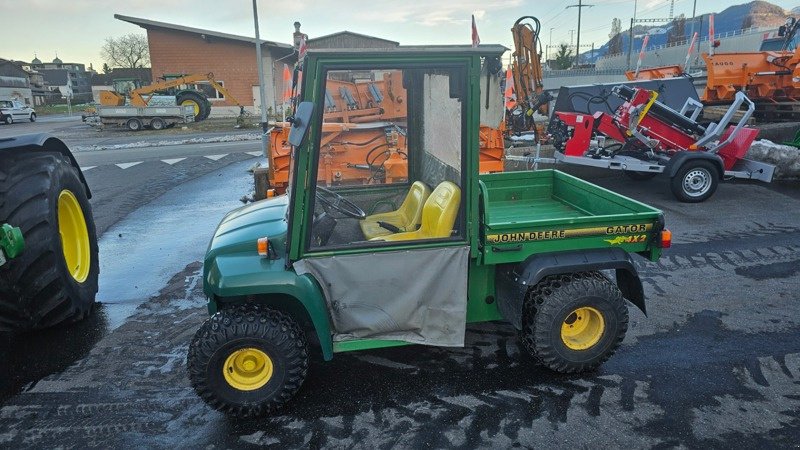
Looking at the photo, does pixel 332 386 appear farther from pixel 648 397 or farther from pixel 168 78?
pixel 168 78

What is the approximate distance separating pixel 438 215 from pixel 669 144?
6.61 m

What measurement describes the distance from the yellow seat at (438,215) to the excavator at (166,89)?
77.3 ft

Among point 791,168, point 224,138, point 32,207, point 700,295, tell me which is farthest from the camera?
point 224,138

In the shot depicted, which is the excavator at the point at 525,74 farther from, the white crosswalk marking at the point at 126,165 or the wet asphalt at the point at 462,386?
the white crosswalk marking at the point at 126,165

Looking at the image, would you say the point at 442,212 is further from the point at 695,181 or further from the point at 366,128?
the point at 695,181

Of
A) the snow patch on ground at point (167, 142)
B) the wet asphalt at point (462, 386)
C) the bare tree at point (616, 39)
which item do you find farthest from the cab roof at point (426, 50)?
the bare tree at point (616, 39)

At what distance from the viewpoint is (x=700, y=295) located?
4777 millimetres

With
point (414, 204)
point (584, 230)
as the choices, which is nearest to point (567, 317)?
point (584, 230)

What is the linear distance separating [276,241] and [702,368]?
9.55 ft

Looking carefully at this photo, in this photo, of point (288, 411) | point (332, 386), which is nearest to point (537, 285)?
point (332, 386)

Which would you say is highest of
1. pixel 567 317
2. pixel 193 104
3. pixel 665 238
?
pixel 193 104

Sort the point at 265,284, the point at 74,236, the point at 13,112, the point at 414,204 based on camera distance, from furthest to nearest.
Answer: the point at 13,112, the point at 74,236, the point at 414,204, the point at 265,284

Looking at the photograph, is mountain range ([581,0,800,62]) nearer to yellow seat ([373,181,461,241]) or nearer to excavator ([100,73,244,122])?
excavator ([100,73,244,122])

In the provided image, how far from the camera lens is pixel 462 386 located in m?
3.50
